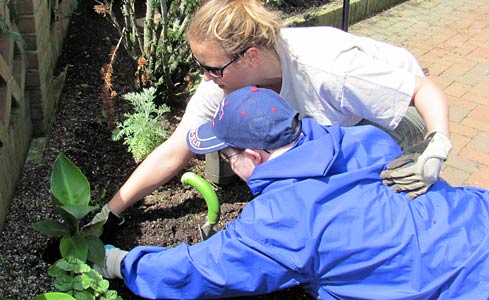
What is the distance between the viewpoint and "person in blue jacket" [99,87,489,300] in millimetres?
1721

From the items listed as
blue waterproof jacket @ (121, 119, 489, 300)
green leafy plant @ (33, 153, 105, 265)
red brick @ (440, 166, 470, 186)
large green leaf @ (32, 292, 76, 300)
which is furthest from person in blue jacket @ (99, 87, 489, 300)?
red brick @ (440, 166, 470, 186)

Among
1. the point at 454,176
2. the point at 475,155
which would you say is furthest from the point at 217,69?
the point at 475,155

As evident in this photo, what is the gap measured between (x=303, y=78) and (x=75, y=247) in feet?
3.64

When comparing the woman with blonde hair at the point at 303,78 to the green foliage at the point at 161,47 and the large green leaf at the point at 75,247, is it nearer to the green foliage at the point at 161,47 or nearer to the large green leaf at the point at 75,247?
the large green leaf at the point at 75,247

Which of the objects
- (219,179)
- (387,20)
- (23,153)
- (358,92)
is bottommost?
(387,20)

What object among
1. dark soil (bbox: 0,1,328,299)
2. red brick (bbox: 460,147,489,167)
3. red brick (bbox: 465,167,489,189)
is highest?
dark soil (bbox: 0,1,328,299)

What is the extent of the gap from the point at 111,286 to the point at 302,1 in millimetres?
3898

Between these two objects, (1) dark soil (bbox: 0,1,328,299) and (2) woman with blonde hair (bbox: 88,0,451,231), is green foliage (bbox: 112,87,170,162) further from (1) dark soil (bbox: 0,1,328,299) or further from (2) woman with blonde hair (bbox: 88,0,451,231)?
(2) woman with blonde hair (bbox: 88,0,451,231)

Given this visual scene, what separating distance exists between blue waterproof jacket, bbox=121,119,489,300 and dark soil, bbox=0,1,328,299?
2.22ft

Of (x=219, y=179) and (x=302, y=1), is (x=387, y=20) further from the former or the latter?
(x=219, y=179)

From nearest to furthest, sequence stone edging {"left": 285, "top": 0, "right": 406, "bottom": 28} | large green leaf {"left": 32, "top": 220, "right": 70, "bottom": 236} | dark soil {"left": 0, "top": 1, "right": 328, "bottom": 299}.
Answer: large green leaf {"left": 32, "top": 220, "right": 70, "bottom": 236}
dark soil {"left": 0, "top": 1, "right": 328, "bottom": 299}
stone edging {"left": 285, "top": 0, "right": 406, "bottom": 28}

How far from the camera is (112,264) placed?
2.19 meters

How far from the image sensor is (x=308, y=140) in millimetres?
1832

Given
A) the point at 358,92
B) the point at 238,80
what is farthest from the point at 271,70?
the point at 358,92
